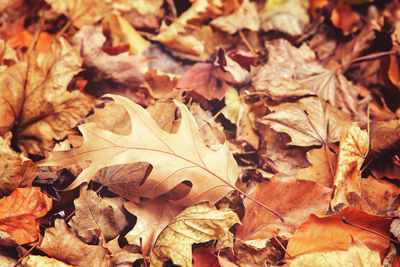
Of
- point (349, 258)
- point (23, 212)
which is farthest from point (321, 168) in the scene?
point (23, 212)

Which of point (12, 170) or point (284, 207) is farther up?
point (12, 170)

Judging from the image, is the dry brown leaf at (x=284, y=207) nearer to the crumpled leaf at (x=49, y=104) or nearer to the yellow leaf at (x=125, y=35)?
the crumpled leaf at (x=49, y=104)

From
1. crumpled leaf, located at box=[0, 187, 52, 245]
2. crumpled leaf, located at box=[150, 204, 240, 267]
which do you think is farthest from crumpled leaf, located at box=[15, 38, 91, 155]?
crumpled leaf, located at box=[150, 204, 240, 267]

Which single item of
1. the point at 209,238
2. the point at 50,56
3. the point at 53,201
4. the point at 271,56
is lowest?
the point at 209,238

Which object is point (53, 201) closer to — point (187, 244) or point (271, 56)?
point (187, 244)

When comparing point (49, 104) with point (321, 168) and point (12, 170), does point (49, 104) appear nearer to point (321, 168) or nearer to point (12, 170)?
point (12, 170)

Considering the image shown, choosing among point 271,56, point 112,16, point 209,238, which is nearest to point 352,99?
point 271,56

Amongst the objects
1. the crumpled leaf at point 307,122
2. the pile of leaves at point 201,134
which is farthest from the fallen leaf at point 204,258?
the crumpled leaf at point 307,122

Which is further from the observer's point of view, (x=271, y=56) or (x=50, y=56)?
(x=271, y=56)
